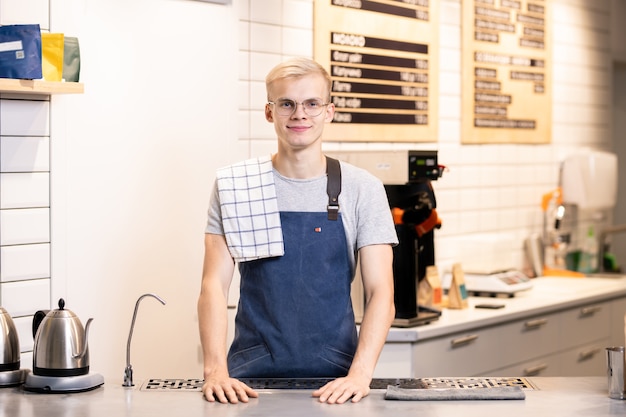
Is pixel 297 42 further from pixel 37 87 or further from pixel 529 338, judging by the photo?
pixel 529 338

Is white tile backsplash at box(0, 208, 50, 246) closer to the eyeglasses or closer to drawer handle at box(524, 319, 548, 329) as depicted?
the eyeglasses

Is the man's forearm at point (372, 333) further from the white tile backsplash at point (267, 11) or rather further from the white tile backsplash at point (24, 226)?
the white tile backsplash at point (267, 11)

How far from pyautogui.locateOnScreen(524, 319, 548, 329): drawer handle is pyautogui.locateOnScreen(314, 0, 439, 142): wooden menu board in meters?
1.06

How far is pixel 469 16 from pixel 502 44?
40 centimetres

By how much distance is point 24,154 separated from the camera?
10.3 feet

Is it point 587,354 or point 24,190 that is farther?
point 587,354

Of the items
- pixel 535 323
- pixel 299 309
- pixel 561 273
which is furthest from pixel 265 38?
pixel 561 273

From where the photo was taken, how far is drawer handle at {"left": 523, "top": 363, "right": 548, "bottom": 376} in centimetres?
448

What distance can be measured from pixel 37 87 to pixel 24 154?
0.97 feet

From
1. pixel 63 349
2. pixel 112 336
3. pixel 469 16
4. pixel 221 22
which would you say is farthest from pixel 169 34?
pixel 469 16

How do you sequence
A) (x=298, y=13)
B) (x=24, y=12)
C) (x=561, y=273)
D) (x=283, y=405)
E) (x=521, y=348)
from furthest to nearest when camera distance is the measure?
(x=561, y=273) < (x=521, y=348) < (x=298, y=13) < (x=24, y=12) < (x=283, y=405)

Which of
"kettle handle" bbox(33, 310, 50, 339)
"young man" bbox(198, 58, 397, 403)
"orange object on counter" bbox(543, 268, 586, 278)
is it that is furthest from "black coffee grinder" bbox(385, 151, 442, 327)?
"orange object on counter" bbox(543, 268, 586, 278)

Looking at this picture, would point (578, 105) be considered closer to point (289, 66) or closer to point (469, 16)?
point (469, 16)

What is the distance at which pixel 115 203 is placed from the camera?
349 cm
